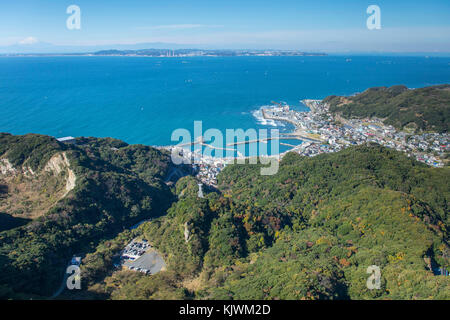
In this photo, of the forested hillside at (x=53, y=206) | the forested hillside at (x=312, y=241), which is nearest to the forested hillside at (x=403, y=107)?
the forested hillside at (x=312, y=241)


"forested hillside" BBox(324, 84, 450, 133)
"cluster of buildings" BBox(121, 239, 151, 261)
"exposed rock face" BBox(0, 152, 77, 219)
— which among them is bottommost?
"cluster of buildings" BBox(121, 239, 151, 261)

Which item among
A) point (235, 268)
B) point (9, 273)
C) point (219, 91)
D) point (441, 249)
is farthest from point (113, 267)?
point (219, 91)

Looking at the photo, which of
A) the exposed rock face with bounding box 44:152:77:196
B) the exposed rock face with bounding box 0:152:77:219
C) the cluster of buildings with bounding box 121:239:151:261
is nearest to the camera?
the cluster of buildings with bounding box 121:239:151:261

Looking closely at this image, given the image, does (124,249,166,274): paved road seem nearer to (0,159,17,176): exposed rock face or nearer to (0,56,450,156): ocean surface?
(0,159,17,176): exposed rock face

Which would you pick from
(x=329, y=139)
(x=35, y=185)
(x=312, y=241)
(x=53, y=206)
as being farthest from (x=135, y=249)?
(x=329, y=139)

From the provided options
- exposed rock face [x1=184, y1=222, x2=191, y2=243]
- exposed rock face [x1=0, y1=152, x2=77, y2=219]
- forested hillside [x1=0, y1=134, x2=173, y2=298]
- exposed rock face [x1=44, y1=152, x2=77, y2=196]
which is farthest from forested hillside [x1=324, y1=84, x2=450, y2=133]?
exposed rock face [x1=0, y1=152, x2=77, y2=219]

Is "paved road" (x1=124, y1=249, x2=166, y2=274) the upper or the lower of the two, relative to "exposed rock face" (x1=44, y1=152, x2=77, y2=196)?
lower

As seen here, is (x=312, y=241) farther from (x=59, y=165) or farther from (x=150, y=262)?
(x=59, y=165)
